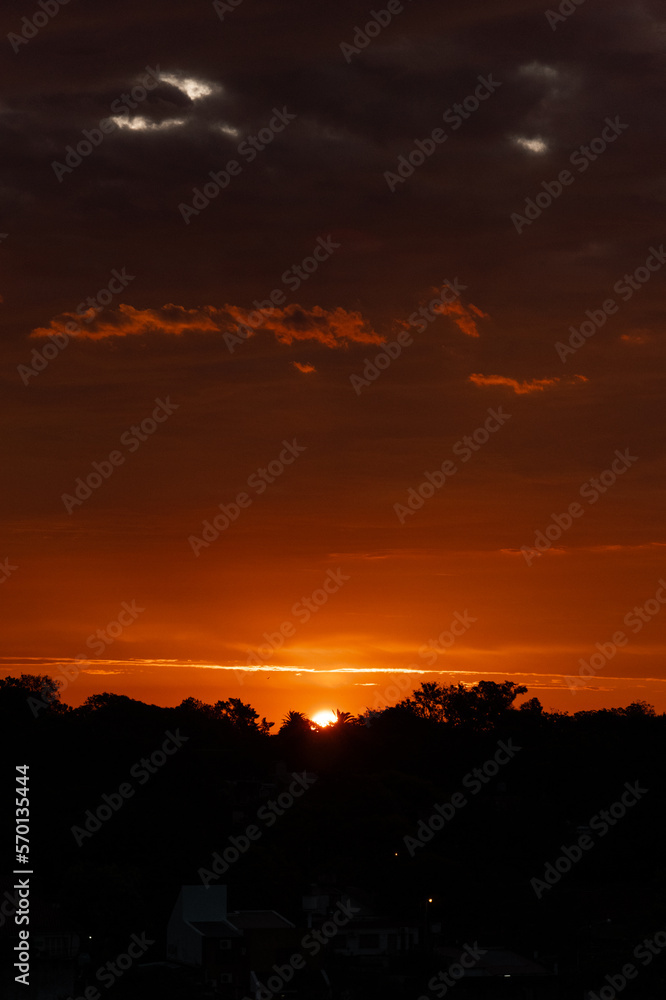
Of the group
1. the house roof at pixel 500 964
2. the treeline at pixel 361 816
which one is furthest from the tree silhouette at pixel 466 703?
the house roof at pixel 500 964

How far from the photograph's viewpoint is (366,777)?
86.6 metres

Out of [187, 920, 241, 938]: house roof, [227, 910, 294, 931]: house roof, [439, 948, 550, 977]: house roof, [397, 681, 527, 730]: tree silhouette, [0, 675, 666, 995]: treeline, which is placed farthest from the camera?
[397, 681, 527, 730]: tree silhouette

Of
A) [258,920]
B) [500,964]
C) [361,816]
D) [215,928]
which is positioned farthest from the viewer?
[361,816]

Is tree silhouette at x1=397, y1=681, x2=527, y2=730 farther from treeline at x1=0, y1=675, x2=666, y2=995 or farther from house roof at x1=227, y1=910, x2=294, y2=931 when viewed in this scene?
house roof at x1=227, y1=910, x2=294, y2=931

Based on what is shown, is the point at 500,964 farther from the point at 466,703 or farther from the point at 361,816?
the point at 466,703

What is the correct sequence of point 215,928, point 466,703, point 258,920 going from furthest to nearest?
point 466,703 < point 258,920 < point 215,928

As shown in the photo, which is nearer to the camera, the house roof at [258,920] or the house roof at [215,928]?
the house roof at [215,928]

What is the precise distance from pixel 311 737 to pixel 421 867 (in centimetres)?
3078

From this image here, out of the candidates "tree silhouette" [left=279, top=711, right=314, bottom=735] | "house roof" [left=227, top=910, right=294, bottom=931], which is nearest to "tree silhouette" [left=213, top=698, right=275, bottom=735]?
"tree silhouette" [left=279, top=711, right=314, bottom=735]

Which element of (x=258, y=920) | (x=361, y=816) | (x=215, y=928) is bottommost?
(x=215, y=928)

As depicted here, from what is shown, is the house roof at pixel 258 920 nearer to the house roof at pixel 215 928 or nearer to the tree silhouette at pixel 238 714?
the house roof at pixel 215 928

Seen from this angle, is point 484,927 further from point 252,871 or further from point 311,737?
point 311,737

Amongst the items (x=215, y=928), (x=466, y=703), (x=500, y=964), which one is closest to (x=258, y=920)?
(x=215, y=928)

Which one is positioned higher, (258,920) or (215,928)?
(258,920)
